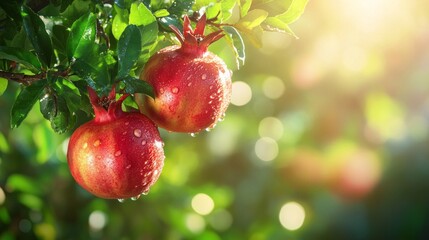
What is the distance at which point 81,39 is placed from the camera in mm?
1001

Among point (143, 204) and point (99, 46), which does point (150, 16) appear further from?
point (143, 204)

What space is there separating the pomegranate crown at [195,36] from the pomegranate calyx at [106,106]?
9 cm

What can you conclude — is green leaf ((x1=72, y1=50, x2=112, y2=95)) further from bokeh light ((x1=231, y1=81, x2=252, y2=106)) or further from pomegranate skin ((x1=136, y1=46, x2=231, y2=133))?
bokeh light ((x1=231, y1=81, x2=252, y2=106))

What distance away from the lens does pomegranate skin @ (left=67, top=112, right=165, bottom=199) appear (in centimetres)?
101

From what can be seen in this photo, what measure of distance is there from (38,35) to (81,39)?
6 cm

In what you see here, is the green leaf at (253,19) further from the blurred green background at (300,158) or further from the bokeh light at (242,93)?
the bokeh light at (242,93)

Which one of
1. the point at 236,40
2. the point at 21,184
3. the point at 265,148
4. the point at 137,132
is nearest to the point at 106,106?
the point at 137,132

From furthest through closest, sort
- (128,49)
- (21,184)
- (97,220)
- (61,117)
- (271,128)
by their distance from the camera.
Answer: (271,128), (97,220), (21,184), (61,117), (128,49)

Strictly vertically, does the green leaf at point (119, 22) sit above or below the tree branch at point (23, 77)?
above

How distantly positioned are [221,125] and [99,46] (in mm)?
1777

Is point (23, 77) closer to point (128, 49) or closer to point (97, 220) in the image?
point (128, 49)

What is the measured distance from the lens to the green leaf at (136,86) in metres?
0.98

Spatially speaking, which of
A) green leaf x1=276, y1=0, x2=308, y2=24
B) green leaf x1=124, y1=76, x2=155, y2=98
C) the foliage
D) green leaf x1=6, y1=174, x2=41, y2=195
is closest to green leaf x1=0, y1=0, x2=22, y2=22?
the foliage

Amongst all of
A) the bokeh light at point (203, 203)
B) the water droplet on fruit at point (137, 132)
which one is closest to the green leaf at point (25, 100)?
the water droplet on fruit at point (137, 132)
